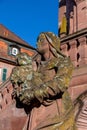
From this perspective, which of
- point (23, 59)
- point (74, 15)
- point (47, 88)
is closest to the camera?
point (47, 88)

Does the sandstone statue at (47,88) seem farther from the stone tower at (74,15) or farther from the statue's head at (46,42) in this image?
the stone tower at (74,15)

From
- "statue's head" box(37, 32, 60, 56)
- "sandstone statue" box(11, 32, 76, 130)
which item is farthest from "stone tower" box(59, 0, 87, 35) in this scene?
"sandstone statue" box(11, 32, 76, 130)

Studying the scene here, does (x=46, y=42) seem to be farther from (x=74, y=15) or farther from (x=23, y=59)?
(x=74, y=15)

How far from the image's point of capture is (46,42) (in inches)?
210

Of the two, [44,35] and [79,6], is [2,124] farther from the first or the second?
[79,6]

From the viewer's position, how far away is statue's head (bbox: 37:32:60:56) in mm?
5316

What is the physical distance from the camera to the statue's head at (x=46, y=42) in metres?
5.32

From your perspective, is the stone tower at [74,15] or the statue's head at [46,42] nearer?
the statue's head at [46,42]

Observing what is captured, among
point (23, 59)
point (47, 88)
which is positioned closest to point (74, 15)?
point (23, 59)

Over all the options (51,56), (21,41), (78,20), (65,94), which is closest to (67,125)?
(65,94)

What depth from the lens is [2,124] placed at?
1119 centimetres

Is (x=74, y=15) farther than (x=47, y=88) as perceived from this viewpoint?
Yes

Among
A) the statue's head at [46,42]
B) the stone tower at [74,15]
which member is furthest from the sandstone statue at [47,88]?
the stone tower at [74,15]

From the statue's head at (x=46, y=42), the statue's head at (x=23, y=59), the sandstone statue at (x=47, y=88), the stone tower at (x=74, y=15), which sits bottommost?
the sandstone statue at (x=47, y=88)
